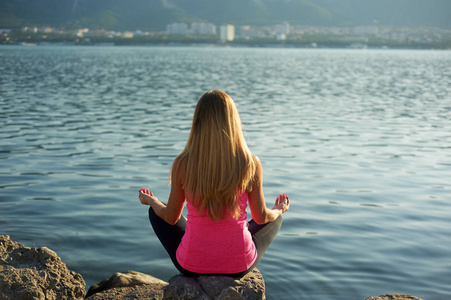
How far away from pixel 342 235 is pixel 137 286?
10.7 feet

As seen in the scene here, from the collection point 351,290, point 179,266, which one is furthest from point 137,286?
point 351,290

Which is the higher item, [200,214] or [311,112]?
[200,214]

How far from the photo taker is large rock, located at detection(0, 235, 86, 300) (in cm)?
453

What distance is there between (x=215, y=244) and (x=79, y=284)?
1.67 metres

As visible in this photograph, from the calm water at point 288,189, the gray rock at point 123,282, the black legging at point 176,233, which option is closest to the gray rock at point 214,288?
the black legging at point 176,233

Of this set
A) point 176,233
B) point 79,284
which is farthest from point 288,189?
point 176,233

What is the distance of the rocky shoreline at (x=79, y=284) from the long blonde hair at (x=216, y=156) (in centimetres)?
57

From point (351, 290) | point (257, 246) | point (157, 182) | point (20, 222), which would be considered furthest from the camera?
point (157, 182)

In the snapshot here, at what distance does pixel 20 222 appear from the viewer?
7.94 metres

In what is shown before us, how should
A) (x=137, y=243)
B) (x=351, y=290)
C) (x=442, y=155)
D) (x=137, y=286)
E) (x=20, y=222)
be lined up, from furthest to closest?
1. (x=442, y=155)
2. (x=20, y=222)
3. (x=137, y=243)
4. (x=351, y=290)
5. (x=137, y=286)

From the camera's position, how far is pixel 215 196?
3.98 m

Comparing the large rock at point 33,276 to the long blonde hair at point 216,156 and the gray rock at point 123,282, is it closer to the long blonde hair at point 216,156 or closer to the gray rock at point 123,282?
the gray rock at point 123,282

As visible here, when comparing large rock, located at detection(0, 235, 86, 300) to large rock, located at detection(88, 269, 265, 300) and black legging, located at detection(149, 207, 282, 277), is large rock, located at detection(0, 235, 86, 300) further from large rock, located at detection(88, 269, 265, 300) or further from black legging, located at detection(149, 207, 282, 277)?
large rock, located at detection(88, 269, 265, 300)

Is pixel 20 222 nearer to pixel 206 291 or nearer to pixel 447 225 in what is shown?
pixel 206 291
